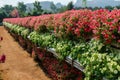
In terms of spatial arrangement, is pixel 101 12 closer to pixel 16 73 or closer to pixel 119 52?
pixel 119 52

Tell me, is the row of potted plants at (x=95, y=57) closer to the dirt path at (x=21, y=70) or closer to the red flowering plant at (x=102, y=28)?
the red flowering plant at (x=102, y=28)

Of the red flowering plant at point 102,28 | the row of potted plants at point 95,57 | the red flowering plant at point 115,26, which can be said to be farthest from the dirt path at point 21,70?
the red flowering plant at point 115,26

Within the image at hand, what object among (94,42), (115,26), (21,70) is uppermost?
(115,26)

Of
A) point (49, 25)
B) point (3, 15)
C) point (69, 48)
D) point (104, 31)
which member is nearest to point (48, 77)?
point (49, 25)

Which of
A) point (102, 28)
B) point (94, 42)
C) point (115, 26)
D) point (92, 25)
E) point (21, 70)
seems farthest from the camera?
point (21, 70)

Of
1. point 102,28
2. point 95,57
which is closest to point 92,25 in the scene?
point 102,28

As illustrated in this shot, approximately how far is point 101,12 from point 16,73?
786 cm

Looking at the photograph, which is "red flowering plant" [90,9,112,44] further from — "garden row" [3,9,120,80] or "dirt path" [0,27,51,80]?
"dirt path" [0,27,51,80]

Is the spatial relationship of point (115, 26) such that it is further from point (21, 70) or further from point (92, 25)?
point (21, 70)

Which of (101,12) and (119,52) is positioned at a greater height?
(101,12)

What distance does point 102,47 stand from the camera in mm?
7258

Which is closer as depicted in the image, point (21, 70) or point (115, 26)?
point (115, 26)

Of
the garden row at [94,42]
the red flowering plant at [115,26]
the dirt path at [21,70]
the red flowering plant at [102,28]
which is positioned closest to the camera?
the red flowering plant at [115,26]

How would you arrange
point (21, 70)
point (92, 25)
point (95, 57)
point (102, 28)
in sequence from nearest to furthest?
point (102, 28) < point (95, 57) < point (92, 25) < point (21, 70)
